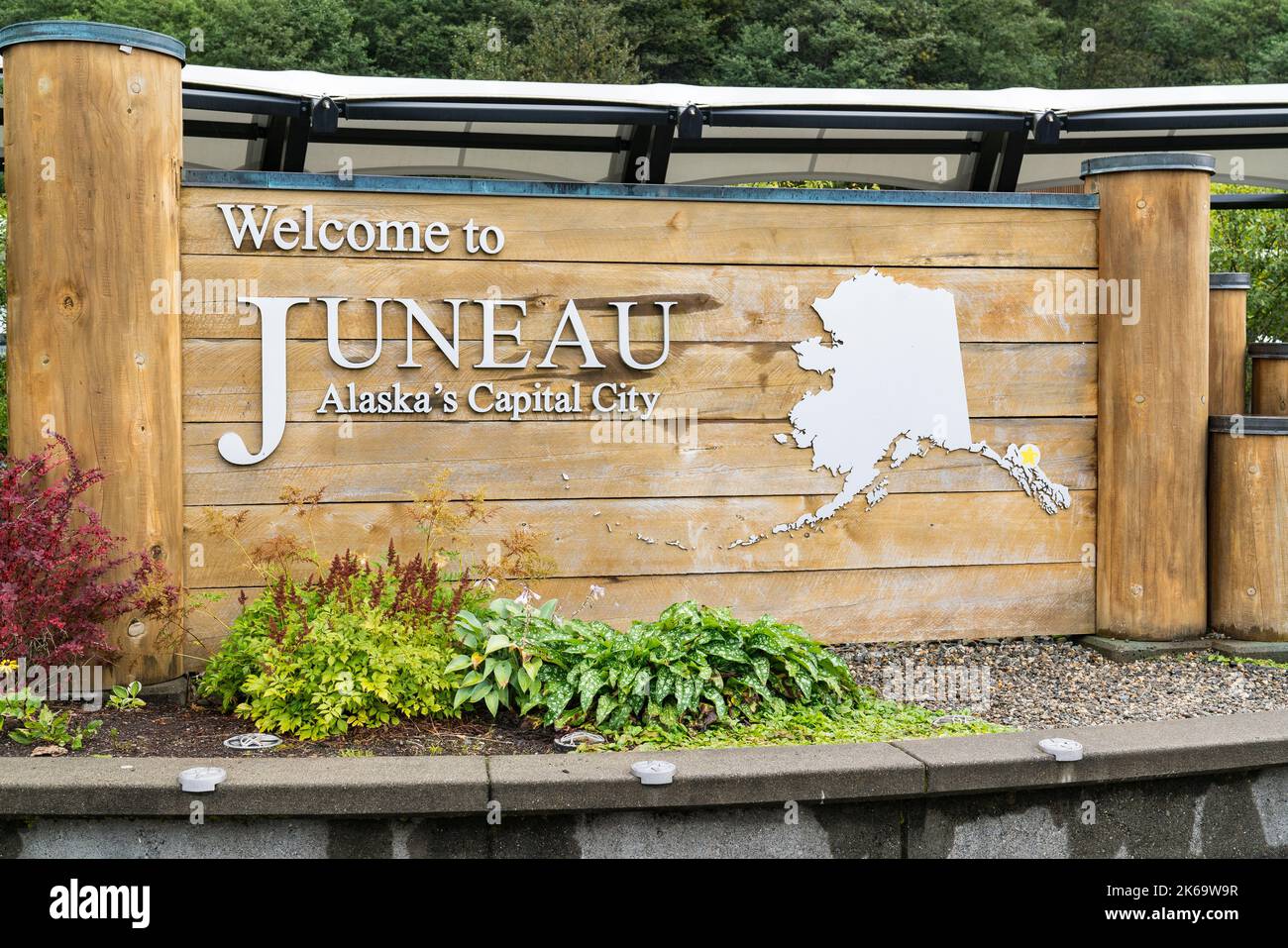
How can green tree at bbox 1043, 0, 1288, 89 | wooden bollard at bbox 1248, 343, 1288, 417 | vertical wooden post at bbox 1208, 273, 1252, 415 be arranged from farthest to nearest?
green tree at bbox 1043, 0, 1288, 89 → vertical wooden post at bbox 1208, 273, 1252, 415 → wooden bollard at bbox 1248, 343, 1288, 417

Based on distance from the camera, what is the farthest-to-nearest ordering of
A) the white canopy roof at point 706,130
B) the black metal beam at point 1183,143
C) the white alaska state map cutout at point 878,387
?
the black metal beam at point 1183,143 < the white canopy roof at point 706,130 < the white alaska state map cutout at point 878,387

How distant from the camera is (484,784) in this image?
325cm

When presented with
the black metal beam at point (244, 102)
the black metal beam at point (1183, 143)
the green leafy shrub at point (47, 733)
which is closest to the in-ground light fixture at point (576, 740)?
the green leafy shrub at point (47, 733)

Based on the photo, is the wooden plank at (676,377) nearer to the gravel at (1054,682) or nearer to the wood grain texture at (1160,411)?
the wood grain texture at (1160,411)

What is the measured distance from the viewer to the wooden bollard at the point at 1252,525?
5363mm

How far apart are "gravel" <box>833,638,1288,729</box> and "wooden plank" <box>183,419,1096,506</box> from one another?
0.71 m

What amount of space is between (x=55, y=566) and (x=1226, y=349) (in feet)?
16.8

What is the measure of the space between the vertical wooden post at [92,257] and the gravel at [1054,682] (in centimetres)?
284

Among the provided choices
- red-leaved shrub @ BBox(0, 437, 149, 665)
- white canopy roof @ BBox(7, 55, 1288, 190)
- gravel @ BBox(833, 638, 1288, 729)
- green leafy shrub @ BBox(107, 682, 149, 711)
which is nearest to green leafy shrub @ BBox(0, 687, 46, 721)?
red-leaved shrub @ BBox(0, 437, 149, 665)

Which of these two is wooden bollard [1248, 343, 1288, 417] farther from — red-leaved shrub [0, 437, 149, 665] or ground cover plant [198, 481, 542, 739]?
red-leaved shrub [0, 437, 149, 665]

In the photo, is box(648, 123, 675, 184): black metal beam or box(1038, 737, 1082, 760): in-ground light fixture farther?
box(648, 123, 675, 184): black metal beam

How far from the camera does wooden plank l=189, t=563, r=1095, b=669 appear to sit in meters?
5.07

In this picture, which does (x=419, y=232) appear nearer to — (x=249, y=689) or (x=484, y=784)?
(x=249, y=689)

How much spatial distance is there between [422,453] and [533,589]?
2.28 ft
